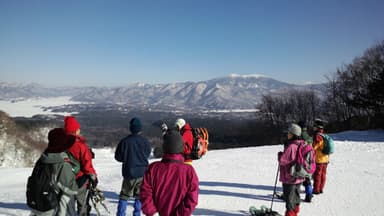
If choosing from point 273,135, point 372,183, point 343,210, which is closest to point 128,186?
point 343,210

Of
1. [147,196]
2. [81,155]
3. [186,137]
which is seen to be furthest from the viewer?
[186,137]

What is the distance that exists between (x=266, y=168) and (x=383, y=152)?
7.17 metres

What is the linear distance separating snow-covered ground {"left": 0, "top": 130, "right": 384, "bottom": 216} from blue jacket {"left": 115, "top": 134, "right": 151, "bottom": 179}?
1456mm

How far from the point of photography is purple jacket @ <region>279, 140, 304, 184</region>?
4.88 metres

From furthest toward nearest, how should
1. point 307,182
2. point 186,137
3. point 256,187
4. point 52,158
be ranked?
point 256,187 → point 307,182 → point 186,137 → point 52,158

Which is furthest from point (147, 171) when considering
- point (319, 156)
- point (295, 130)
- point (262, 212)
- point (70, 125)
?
point (319, 156)

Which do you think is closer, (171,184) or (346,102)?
(171,184)

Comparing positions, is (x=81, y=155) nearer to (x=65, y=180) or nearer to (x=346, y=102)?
(x=65, y=180)

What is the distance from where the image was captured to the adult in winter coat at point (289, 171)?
4.88m

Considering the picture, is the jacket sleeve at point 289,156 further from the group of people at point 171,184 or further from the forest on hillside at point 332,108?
the forest on hillside at point 332,108

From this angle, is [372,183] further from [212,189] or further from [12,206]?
[12,206]

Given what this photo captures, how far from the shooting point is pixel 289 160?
4891 mm

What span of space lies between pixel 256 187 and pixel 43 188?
6108 mm

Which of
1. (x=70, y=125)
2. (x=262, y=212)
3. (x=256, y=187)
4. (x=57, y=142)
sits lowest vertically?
(x=256, y=187)
